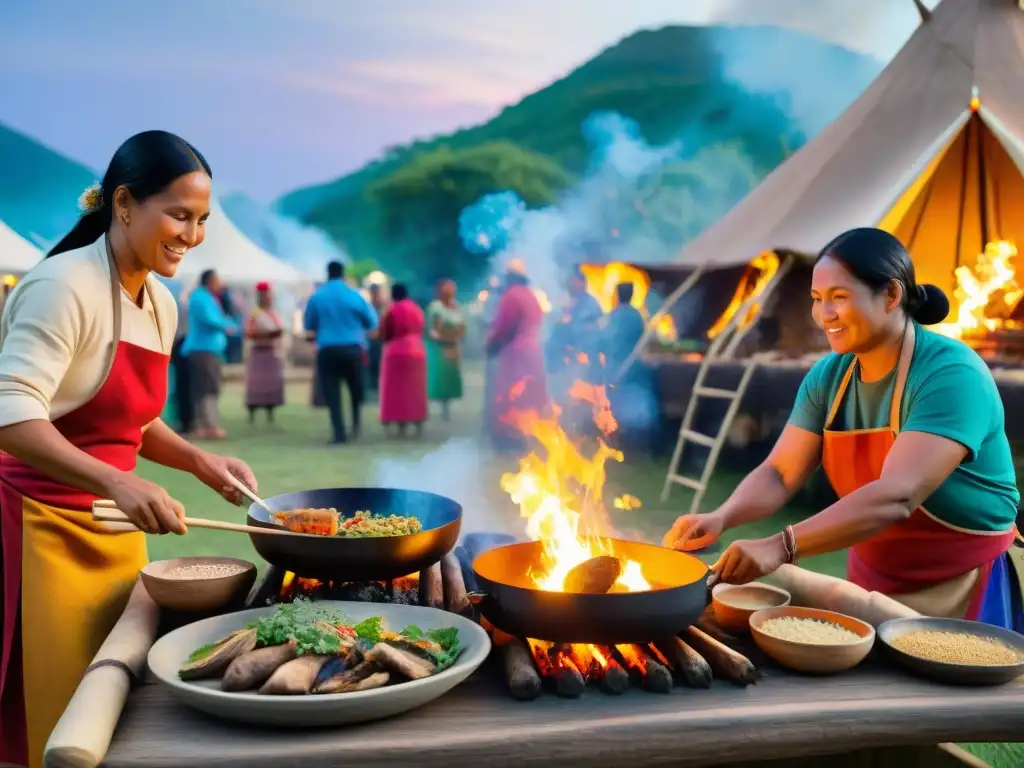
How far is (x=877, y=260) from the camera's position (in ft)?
6.72

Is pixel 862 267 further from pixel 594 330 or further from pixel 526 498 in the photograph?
pixel 594 330

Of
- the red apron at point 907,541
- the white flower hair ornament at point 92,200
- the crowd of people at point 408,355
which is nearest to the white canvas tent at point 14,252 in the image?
the crowd of people at point 408,355

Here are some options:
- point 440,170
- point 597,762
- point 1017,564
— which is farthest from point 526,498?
point 440,170

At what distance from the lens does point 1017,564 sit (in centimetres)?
229

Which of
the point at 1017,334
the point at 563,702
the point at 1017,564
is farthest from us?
the point at 1017,334

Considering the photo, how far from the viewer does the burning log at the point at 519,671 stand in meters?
1.44

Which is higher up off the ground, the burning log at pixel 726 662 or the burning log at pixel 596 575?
the burning log at pixel 596 575

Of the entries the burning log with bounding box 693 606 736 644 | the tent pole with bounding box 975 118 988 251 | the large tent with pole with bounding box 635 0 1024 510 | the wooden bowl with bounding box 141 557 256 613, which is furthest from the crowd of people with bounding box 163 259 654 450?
the wooden bowl with bounding box 141 557 256 613

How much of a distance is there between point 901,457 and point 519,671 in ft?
3.57

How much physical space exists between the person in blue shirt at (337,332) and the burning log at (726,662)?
7.98 metres

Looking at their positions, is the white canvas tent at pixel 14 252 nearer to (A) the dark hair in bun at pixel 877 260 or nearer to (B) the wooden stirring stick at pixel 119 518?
(B) the wooden stirring stick at pixel 119 518

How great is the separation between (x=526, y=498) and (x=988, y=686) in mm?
1153

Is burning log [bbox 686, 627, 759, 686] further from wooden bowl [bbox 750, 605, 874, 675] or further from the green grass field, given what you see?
the green grass field

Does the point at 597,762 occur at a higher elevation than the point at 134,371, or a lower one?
lower
